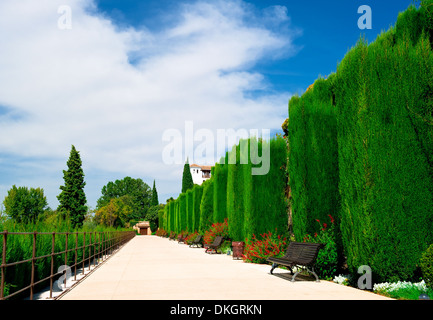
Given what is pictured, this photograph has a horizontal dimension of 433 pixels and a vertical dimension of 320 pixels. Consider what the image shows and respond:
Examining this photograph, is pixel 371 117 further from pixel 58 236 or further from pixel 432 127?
pixel 58 236

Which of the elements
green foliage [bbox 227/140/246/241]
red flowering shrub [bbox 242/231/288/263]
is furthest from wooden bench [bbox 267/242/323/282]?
green foliage [bbox 227/140/246/241]

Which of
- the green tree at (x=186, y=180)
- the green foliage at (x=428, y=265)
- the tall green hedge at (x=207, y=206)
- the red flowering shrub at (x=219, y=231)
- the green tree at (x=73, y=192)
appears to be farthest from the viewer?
the green tree at (x=186, y=180)

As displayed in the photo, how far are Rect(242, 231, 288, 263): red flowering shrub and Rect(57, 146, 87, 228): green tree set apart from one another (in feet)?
130

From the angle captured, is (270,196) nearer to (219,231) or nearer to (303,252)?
(303,252)

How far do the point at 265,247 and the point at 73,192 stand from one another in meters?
41.3

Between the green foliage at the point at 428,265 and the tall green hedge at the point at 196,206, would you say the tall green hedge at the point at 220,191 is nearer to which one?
the tall green hedge at the point at 196,206

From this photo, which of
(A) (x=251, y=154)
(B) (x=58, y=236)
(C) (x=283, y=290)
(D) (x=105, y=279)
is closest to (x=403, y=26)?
(C) (x=283, y=290)

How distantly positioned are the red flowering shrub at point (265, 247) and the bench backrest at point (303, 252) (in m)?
2.98

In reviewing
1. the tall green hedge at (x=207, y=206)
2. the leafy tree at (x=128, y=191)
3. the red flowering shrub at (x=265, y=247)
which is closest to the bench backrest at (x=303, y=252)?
the red flowering shrub at (x=265, y=247)

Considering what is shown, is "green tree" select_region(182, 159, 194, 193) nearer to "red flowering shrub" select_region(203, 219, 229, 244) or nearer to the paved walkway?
"red flowering shrub" select_region(203, 219, 229, 244)

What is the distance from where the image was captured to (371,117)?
7992 mm

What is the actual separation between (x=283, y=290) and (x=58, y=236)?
6.58 meters

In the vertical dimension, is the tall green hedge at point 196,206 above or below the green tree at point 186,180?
below

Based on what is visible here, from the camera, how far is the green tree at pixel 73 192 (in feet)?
162
